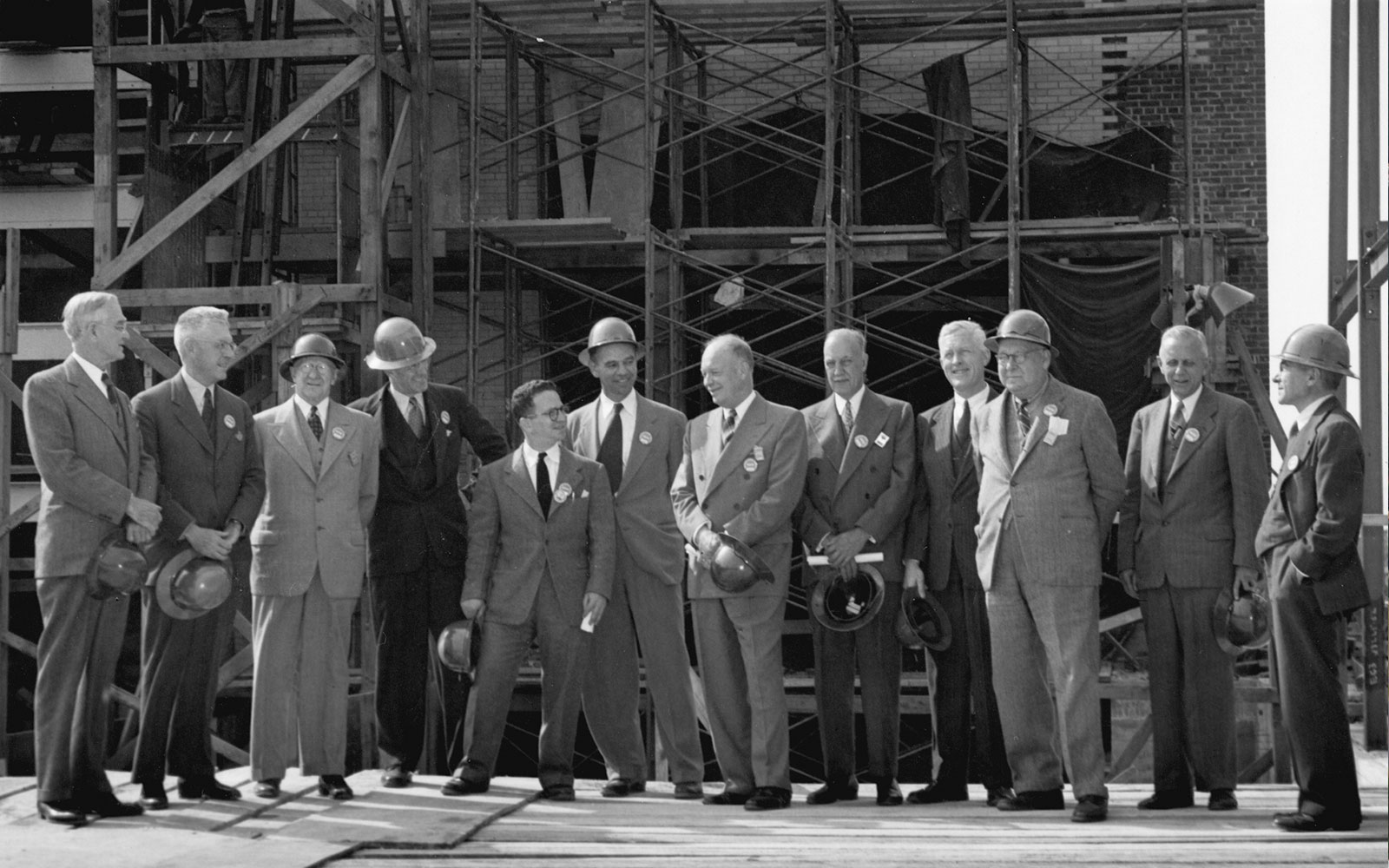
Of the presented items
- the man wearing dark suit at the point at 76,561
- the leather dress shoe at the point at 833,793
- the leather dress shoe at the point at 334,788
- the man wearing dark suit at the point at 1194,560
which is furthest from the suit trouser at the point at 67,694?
the man wearing dark suit at the point at 1194,560

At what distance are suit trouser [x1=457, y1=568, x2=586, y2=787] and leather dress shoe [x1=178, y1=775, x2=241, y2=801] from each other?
1056 millimetres

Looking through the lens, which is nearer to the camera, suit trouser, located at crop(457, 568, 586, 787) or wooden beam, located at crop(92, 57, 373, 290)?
suit trouser, located at crop(457, 568, 586, 787)

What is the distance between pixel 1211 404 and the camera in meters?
7.51

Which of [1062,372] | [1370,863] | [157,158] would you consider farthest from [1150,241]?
[1370,863]

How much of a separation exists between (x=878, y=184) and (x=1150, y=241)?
7.58 ft

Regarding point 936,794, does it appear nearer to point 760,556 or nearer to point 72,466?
point 760,556

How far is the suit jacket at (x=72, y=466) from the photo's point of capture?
680 cm

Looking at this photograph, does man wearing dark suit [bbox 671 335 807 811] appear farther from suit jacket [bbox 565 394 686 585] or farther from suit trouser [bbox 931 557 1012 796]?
suit trouser [bbox 931 557 1012 796]

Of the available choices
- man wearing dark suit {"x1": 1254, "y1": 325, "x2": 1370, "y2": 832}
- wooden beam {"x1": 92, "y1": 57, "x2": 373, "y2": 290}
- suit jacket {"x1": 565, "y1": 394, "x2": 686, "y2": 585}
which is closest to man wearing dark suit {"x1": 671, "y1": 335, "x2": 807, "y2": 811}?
suit jacket {"x1": 565, "y1": 394, "x2": 686, "y2": 585}

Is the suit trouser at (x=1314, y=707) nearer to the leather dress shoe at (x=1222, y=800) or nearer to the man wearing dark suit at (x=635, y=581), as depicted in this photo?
the leather dress shoe at (x=1222, y=800)

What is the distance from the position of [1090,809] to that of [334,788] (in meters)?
3.18

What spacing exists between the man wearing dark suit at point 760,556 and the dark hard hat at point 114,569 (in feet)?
7.55

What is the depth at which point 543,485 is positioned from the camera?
7.94 m

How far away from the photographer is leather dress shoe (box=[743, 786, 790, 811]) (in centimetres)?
736
